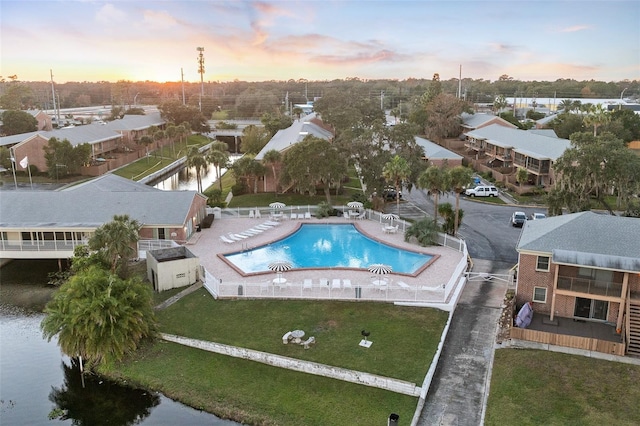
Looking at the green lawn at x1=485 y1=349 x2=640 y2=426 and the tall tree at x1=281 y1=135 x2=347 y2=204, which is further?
the tall tree at x1=281 y1=135 x2=347 y2=204

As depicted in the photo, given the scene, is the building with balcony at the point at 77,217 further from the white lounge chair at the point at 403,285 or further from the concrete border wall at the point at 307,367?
the white lounge chair at the point at 403,285

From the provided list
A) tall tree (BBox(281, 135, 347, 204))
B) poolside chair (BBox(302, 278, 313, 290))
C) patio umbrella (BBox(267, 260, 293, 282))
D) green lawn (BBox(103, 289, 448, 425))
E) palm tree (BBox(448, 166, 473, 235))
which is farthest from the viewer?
tall tree (BBox(281, 135, 347, 204))

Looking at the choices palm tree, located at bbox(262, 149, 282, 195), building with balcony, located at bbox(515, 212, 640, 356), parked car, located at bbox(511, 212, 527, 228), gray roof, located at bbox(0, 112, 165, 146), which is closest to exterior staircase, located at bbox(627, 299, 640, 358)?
building with balcony, located at bbox(515, 212, 640, 356)

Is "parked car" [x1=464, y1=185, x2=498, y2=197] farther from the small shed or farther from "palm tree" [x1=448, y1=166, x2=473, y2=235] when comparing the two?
the small shed

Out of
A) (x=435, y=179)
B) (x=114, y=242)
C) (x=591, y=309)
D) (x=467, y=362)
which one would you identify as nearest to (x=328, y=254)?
(x=435, y=179)

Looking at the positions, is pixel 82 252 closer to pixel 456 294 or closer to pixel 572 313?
pixel 456 294

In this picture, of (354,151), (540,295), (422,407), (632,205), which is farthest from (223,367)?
(632,205)
